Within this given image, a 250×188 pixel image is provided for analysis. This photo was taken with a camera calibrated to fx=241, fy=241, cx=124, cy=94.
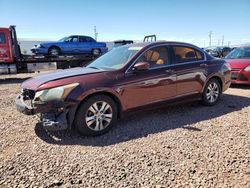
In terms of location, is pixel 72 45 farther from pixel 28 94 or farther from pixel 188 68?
pixel 28 94

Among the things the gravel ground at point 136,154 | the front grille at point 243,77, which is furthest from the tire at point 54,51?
the front grille at point 243,77

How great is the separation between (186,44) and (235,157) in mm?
3098

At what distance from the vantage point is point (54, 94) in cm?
384

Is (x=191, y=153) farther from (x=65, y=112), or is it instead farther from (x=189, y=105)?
(x=189, y=105)

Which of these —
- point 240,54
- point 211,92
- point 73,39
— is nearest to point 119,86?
point 211,92

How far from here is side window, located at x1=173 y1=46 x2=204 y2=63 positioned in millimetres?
5314

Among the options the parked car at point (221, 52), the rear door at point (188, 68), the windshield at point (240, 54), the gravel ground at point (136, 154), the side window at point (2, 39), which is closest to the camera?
the gravel ground at point (136, 154)

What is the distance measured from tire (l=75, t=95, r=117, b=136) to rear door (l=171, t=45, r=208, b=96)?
1725 mm

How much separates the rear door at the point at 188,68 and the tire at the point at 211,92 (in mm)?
255

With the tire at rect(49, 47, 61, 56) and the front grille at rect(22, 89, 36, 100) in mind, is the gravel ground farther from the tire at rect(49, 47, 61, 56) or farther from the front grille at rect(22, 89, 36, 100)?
the tire at rect(49, 47, 61, 56)

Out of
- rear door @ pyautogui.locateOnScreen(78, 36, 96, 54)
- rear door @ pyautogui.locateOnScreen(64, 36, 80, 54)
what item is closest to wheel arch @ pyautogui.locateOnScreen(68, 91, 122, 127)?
rear door @ pyautogui.locateOnScreen(64, 36, 80, 54)

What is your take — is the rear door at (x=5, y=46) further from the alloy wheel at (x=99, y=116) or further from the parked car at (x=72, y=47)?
the alloy wheel at (x=99, y=116)

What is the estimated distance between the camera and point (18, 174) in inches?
118

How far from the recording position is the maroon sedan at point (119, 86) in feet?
12.7
